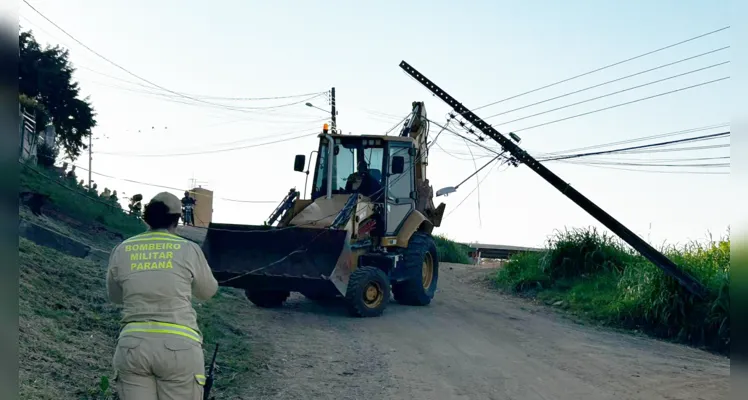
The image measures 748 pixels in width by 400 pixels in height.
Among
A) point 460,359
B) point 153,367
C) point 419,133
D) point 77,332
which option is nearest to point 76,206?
point 419,133

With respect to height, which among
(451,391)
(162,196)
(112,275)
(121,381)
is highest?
(162,196)

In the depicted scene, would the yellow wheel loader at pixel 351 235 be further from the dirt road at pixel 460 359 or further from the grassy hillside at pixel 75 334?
the grassy hillside at pixel 75 334

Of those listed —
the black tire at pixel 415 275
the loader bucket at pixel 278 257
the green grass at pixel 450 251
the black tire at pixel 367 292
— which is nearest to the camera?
the loader bucket at pixel 278 257

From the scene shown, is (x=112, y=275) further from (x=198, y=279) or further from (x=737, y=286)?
(x=737, y=286)

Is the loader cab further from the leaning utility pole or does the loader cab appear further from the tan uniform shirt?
the tan uniform shirt

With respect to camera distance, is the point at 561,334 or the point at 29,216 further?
the point at 29,216

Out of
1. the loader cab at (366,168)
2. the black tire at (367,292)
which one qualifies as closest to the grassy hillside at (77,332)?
the black tire at (367,292)

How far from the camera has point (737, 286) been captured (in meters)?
2.85

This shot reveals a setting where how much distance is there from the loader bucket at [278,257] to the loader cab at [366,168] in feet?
5.62

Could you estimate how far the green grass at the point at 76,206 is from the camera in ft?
60.2

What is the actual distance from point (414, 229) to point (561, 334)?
11.5 ft

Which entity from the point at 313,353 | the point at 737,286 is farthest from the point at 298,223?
the point at 737,286

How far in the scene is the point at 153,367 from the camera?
14.6 feet

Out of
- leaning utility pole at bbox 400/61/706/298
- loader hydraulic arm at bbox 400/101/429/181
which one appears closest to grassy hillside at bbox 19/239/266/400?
loader hydraulic arm at bbox 400/101/429/181
